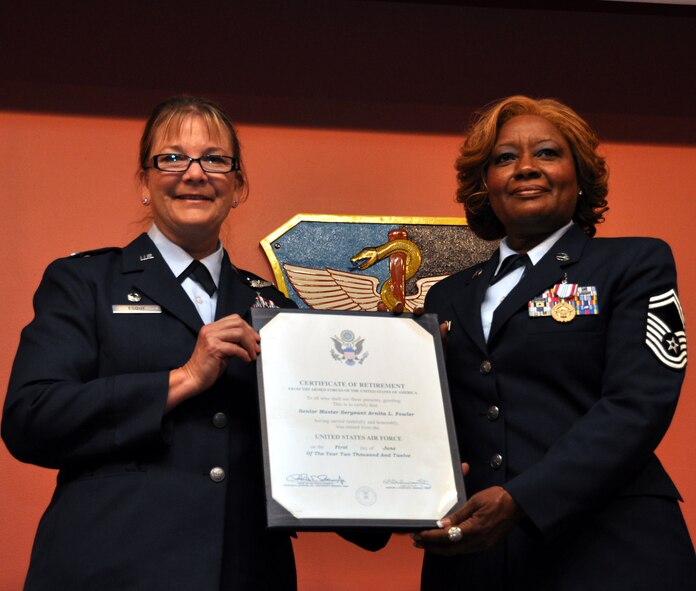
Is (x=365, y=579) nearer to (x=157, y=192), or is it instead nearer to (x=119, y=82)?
(x=157, y=192)

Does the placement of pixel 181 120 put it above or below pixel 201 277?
above

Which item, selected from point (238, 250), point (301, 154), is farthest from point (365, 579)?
point (301, 154)

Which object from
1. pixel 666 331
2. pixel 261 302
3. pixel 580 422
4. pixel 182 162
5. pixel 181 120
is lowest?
pixel 580 422

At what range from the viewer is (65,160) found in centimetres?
328

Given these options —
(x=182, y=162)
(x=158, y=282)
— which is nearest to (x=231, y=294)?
(x=158, y=282)

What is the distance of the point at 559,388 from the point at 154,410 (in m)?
0.82

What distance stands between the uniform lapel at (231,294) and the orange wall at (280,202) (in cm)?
84

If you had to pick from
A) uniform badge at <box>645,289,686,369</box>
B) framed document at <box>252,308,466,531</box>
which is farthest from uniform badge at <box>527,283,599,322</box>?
framed document at <box>252,308,466,531</box>

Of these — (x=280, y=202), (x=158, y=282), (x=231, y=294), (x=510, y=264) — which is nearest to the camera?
(x=158, y=282)

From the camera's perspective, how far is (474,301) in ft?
7.99

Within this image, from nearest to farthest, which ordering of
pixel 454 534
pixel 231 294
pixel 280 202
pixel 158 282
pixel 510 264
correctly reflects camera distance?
pixel 454 534 → pixel 158 282 → pixel 231 294 → pixel 510 264 → pixel 280 202

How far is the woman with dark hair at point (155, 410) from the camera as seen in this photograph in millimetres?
2035
